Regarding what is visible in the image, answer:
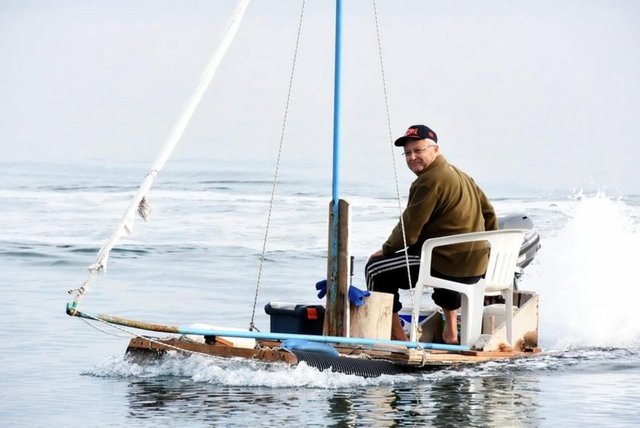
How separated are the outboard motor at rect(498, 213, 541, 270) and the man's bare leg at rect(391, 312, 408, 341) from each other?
178 cm

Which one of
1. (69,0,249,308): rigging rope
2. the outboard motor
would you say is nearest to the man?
(69,0,249,308): rigging rope

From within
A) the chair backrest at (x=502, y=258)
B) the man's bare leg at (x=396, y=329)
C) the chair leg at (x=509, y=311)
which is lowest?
the man's bare leg at (x=396, y=329)

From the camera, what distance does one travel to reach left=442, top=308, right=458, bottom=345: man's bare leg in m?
11.3

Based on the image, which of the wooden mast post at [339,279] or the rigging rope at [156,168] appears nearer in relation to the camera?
the rigging rope at [156,168]

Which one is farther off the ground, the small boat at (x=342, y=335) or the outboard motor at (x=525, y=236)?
the outboard motor at (x=525, y=236)

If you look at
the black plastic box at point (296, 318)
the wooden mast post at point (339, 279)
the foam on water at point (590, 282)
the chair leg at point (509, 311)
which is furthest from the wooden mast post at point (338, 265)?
the foam on water at point (590, 282)

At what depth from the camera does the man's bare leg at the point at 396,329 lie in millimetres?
11273

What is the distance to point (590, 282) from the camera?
1509cm

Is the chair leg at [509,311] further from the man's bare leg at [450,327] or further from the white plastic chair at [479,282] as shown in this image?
the man's bare leg at [450,327]

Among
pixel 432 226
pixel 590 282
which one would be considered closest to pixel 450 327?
pixel 432 226

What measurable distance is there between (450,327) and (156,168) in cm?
269

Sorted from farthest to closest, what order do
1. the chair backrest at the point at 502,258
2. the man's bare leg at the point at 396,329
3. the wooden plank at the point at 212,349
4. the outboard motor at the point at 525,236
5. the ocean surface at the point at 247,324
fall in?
the outboard motor at the point at 525,236 → the man's bare leg at the point at 396,329 → the chair backrest at the point at 502,258 → the wooden plank at the point at 212,349 → the ocean surface at the point at 247,324

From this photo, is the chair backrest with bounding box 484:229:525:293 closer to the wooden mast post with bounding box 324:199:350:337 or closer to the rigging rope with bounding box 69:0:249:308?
the wooden mast post with bounding box 324:199:350:337

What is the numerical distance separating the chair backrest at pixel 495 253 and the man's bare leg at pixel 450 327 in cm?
30
